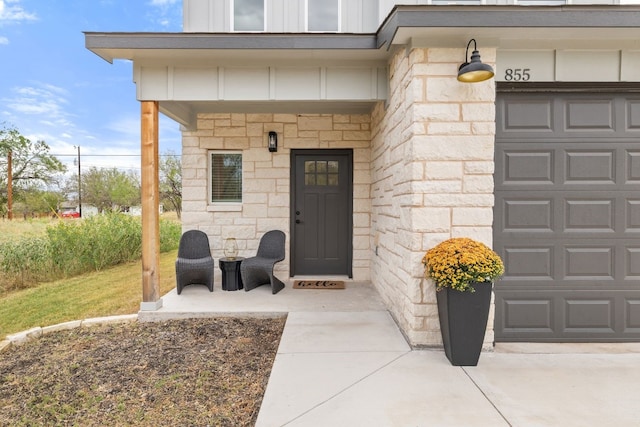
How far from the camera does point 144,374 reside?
273 centimetres

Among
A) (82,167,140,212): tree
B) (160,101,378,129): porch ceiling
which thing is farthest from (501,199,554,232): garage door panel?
(82,167,140,212): tree

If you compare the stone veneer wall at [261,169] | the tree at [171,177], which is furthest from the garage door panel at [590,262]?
the tree at [171,177]

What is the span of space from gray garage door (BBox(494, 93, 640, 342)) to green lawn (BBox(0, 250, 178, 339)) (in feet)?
14.7

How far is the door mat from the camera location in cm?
492

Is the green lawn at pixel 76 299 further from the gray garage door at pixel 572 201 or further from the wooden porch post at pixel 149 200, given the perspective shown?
the gray garage door at pixel 572 201

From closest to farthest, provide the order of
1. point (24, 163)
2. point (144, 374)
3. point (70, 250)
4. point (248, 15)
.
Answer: point (144, 374) < point (248, 15) < point (70, 250) < point (24, 163)

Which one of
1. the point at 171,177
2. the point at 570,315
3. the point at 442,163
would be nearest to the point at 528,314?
the point at 570,315

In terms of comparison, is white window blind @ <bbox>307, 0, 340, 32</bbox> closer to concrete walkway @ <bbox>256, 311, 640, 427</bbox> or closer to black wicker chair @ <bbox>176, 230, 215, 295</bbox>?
black wicker chair @ <bbox>176, 230, 215, 295</bbox>

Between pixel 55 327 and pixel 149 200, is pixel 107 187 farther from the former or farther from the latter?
pixel 149 200

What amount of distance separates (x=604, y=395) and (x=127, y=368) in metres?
3.56

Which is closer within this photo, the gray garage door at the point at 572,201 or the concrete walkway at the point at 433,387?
the concrete walkway at the point at 433,387

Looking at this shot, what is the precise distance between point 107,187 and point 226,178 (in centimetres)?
2844

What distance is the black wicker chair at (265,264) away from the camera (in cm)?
461

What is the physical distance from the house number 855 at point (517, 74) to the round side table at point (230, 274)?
3799 mm
